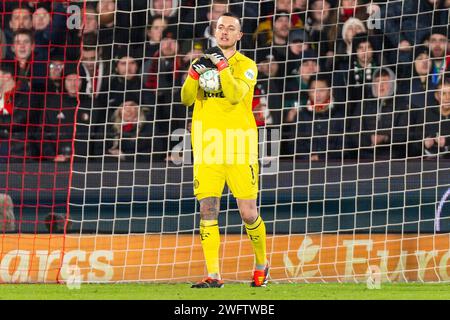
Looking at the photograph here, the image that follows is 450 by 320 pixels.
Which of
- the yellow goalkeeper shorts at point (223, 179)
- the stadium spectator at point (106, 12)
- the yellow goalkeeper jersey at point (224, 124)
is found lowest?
the yellow goalkeeper shorts at point (223, 179)

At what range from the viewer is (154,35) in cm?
1151

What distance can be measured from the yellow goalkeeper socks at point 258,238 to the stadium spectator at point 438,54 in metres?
2.97

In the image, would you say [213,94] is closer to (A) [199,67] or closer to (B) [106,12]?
(A) [199,67]

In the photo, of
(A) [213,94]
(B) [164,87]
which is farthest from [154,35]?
(A) [213,94]

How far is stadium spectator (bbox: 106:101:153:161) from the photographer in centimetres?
1108

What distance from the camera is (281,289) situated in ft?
28.9

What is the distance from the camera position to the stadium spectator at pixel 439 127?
Answer: 1067 centimetres

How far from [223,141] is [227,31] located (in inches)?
31.8

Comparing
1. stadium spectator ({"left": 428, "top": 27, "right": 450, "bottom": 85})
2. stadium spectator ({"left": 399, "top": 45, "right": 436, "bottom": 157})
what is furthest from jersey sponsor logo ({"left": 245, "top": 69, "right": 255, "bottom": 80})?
stadium spectator ({"left": 428, "top": 27, "right": 450, "bottom": 85})

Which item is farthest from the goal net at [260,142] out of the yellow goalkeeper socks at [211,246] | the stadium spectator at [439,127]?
the yellow goalkeeper socks at [211,246]

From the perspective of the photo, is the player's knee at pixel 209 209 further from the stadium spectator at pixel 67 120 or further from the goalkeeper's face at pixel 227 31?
the stadium spectator at pixel 67 120

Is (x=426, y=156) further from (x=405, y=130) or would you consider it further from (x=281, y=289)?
(x=281, y=289)

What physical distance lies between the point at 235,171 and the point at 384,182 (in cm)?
221

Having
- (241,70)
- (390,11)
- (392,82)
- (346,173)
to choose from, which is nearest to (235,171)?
(241,70)
